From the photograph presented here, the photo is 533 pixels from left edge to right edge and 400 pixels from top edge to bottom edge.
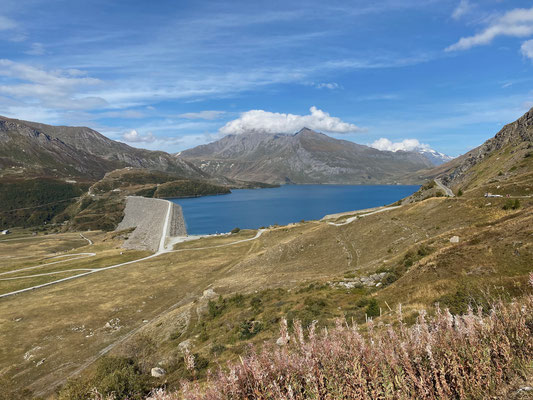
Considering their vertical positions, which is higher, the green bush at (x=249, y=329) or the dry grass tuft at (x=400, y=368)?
the dry grass tuft at (x=400, y=368)

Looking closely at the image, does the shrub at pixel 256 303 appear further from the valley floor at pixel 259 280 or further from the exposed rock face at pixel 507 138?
the exposed rock face at pixel 507 138

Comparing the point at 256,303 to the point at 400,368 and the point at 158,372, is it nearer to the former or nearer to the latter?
the point at 158,372

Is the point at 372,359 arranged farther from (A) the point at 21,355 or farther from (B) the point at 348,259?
(A) the point at 21,355

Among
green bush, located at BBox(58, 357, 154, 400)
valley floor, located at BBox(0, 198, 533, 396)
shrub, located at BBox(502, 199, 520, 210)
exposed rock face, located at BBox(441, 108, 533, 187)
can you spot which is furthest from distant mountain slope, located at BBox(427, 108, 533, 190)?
green bush, located at BBox(58, 357, 154, 400)

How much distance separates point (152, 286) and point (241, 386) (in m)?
56.2

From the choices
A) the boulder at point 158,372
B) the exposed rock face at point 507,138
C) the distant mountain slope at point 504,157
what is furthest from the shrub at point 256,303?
the exposed rock face at point 507,138

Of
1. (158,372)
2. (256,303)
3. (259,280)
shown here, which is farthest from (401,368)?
(259,280)

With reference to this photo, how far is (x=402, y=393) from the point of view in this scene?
5156 millimetres

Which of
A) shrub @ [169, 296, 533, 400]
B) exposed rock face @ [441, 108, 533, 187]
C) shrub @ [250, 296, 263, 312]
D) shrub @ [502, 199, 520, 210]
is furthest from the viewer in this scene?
exposed rock face @ [441, 108, 533, 187]

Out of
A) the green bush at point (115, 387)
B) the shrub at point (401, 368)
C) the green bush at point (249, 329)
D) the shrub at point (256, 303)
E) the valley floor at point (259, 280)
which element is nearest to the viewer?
the shrub at point (401, 368)

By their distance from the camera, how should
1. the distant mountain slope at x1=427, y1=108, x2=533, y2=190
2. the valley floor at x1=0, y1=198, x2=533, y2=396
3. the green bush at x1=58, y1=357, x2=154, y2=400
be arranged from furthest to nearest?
the distant mountain slope at x1=427, y1=108, x2=533, y2=190 < the valley floor at x1=0, y1=198, x2=533, y2=396 < the green bush at x1=58, y1=357, x2=154, y2=400

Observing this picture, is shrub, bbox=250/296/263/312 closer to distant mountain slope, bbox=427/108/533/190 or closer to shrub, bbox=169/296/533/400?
shrub, bbox=169/296/533/400

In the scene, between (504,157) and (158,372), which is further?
(504,157)

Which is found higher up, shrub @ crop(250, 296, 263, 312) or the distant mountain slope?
the distant mountain slope
